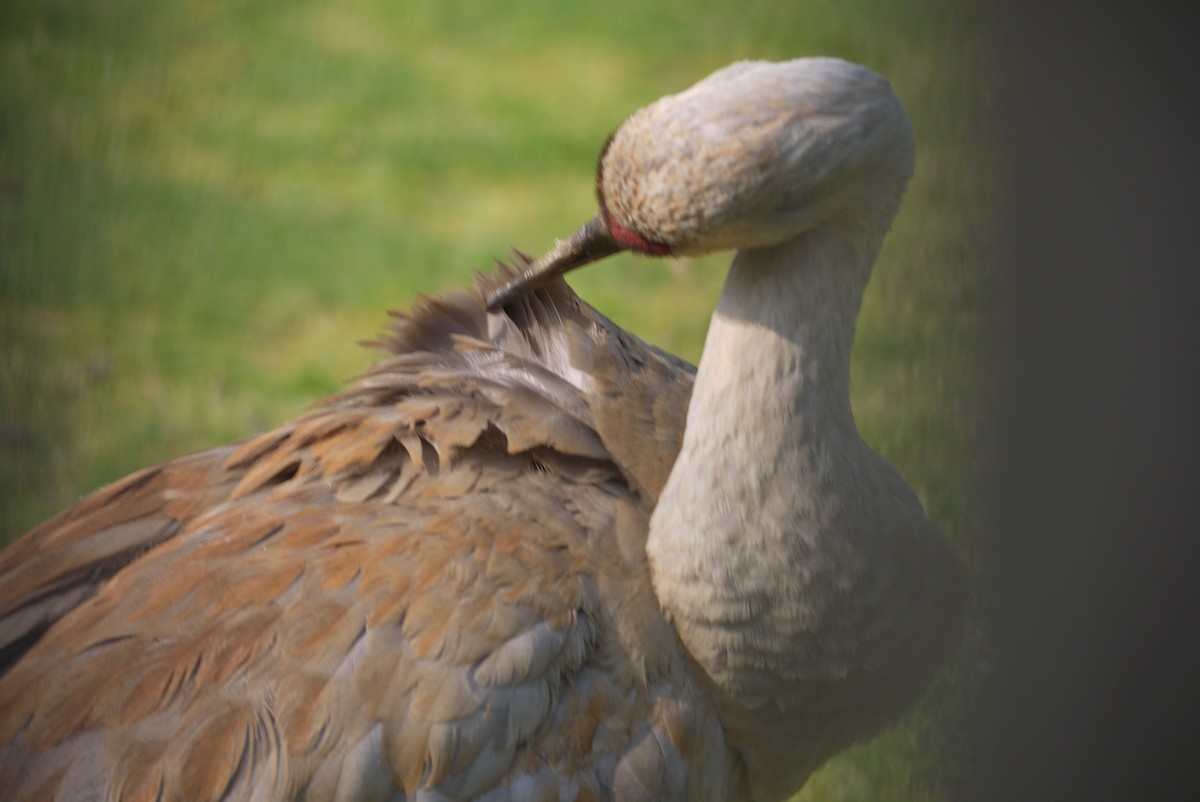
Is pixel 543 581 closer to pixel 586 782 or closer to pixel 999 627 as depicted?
Result: pixel 586 782

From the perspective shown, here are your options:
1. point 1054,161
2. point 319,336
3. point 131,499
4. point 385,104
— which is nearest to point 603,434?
point 131,499

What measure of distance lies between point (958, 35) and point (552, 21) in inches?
252

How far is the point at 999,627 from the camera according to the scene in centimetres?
138

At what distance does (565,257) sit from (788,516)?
67 cm

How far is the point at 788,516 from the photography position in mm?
2365

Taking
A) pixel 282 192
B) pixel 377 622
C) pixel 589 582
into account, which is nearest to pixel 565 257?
pixel 589 582

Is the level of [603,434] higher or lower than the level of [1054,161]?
lower

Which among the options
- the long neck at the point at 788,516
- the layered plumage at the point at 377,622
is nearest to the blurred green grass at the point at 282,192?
the long neck at the point at 788,516

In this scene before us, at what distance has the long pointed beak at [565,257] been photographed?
7.84 ft

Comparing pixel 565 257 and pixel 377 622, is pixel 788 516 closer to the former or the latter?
pixel 565 257

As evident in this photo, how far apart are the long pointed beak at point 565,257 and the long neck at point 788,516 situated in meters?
0.27

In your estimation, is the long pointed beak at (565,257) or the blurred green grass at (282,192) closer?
the long pointed beak at (565,257)

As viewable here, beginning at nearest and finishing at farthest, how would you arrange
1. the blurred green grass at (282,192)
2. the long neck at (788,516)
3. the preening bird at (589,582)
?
1. the preening bird at (589,582)
2. the long neck at (788,516)
3. the blurred green grass at (282,192)

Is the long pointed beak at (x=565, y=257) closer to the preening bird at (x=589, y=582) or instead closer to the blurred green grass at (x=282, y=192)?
the preening bird at (x=589, y=582)
